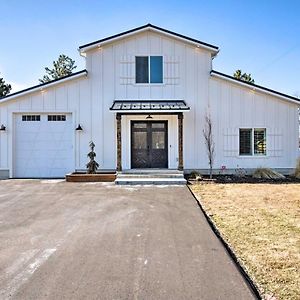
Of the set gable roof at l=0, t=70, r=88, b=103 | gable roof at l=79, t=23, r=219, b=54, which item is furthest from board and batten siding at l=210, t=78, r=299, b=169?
gable roof at l=0, t=70, r=88, b=103

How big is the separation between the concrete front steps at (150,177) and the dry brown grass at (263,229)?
183 cm

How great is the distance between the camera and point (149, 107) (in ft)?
46.7

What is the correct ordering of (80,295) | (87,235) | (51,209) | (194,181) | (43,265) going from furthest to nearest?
(194,181), (51,209), (87,235), (43,265), (80,295)

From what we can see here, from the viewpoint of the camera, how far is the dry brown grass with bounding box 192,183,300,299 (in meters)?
3.85

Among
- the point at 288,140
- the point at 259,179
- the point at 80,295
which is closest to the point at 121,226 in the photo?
the point at 80,295

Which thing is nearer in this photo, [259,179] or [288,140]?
[259,179]

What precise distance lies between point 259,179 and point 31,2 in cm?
1176

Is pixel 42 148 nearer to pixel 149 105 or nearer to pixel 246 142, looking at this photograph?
pixel 149 105

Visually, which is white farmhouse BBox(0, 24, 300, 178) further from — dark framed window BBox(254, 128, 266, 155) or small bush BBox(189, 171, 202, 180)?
small bush BBox(189, 171, 202, 180)

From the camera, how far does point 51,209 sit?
27.0ft

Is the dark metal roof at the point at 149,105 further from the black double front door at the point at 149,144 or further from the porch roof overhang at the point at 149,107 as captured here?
the black double front door at the point at 149,144

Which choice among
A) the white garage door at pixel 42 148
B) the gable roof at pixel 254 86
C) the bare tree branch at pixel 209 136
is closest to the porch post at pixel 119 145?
the white garage door at pixel 42 148

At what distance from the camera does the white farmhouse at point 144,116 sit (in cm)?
1527

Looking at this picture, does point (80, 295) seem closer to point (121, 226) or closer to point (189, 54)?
point (121, 226)
